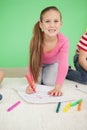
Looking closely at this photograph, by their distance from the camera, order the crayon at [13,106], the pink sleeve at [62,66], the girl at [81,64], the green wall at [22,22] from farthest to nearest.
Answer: the green wall at [22,22], the girl at [81,64], the pink sleeve at [62,66], the crayon at [13,106]

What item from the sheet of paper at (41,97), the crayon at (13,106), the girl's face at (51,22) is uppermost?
the girl's face at (51,22)

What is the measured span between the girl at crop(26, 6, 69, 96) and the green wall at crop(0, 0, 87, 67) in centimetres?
82

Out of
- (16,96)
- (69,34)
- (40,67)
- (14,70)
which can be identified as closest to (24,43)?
(14,70)

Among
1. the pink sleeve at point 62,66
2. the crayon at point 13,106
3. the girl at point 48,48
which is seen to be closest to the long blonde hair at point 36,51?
the girl at point 48,48

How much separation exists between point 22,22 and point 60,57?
95 centimetres

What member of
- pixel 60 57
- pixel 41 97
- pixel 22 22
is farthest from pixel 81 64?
pixel 22 22

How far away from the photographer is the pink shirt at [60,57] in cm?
107

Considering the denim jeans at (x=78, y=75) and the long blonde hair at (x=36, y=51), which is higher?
the long blonde hair at (x=36, y=51)

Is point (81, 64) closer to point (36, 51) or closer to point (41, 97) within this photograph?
point (36, 51)

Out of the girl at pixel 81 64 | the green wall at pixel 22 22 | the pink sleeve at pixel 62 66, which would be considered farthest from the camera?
the green wall at pixel 22 22

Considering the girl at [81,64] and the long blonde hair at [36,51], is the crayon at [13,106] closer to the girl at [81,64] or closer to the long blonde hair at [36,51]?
the long blonde hair at [36,51]

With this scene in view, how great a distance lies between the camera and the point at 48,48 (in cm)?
118

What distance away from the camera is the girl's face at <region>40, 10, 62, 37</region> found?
110cm

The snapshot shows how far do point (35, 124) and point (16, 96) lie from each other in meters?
0.26
